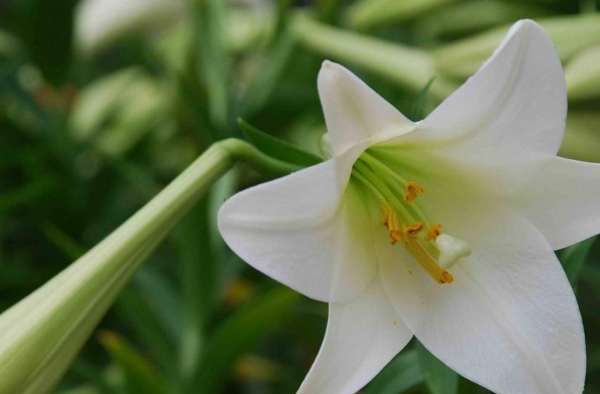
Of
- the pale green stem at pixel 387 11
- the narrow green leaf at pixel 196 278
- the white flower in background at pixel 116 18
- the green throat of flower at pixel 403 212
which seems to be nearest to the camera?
the green throat of flower at pixel 403 212

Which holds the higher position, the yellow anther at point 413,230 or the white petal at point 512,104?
the white petal at point 512,104

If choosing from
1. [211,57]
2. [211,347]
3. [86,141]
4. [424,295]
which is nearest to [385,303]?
[424,295]

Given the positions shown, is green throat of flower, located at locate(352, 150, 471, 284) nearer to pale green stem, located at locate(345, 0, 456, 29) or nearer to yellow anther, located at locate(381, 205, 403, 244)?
yellow anther, located at locate(381, 205, 403, 244)

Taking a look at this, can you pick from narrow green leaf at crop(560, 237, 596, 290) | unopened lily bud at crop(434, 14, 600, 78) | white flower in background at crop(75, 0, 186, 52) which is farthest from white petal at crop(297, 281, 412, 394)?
white flower in background at crop(75, 0, 186, 52)

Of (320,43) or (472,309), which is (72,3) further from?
(472,309)

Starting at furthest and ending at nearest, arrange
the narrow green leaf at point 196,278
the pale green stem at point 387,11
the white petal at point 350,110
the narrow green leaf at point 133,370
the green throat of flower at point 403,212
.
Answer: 1. the pale green stem at point 387,11
2. the narrow green leaf at point 196,278
3. the narrow green leaf at point 133,370
4. the green throat of flower at point 403,212
5. the white petal at point 350,110

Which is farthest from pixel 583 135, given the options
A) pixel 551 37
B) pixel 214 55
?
pixel 214 55

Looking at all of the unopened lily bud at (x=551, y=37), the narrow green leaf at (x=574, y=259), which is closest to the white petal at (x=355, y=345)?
the narrow green leaf at (x=574, y=259)

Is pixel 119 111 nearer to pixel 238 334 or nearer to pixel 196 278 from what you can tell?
pixel 196 278

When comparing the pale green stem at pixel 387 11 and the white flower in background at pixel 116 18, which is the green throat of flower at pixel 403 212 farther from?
the white flower in background at pixel 116 18
